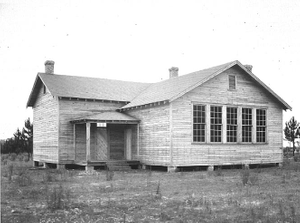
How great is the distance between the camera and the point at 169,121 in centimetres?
2259

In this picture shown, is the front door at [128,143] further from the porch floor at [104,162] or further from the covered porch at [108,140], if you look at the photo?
the porch floor at [104,162]

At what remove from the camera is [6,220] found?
8.98 m

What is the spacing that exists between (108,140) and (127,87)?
5445mm

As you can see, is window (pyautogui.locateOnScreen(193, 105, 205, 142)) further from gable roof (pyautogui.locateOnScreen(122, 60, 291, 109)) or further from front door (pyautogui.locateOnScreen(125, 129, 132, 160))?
front door (pyautogui.locateOnScreen(125, 129, 132, 160))

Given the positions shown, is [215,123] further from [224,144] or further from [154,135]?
[154,135]


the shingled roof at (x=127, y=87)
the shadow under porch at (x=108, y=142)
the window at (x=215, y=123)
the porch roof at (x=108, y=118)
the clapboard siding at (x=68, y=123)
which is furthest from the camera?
the shadow under porch at (x=108, y=142)

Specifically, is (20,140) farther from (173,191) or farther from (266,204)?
(266,204)

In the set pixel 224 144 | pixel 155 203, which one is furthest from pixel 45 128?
pixel 155 203

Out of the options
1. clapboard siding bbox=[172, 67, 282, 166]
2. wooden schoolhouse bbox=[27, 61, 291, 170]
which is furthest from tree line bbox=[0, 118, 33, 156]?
clapboard siding bbox=[172, 67, 282, 166]

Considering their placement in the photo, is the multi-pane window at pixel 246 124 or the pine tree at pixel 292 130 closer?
the multi-pane window at pixel 246 124

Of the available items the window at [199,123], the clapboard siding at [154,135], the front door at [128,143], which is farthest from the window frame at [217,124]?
the front door at [128,143]

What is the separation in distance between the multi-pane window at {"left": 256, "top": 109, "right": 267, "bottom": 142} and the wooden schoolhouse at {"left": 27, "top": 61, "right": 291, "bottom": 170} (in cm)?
6

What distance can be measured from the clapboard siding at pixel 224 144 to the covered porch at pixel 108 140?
3811 mm

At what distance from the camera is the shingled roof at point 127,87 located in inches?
938
